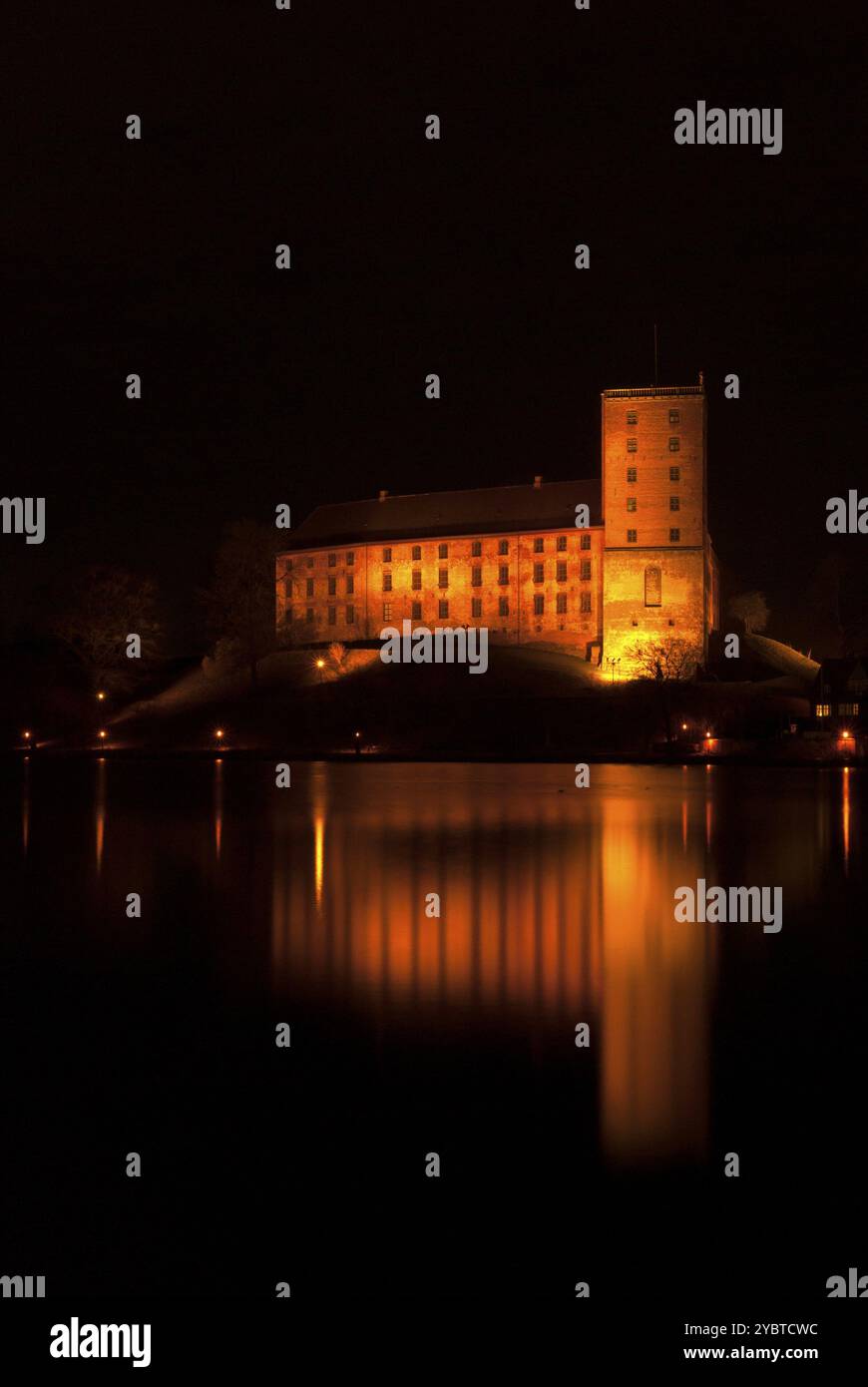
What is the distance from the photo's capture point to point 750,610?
95.6 m

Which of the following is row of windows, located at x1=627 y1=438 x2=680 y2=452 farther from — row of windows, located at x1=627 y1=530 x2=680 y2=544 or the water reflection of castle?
the water reflection of castle

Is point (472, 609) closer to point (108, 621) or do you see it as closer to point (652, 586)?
point (652, 586)

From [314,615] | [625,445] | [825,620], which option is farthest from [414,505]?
[825,620]

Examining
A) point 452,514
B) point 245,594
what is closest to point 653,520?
point 452,514

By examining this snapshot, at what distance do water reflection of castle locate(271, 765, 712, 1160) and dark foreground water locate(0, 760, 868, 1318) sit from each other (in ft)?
0.14

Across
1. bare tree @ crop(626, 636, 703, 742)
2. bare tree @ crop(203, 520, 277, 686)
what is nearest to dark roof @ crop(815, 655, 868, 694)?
bare tree @ crop(626, 636, 703, 742)

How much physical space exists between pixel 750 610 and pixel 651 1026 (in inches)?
3540

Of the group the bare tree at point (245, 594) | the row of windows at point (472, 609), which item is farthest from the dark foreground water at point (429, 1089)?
the row of windows at point (472, 609)

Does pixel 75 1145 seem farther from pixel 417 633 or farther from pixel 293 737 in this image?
pixel 417 633

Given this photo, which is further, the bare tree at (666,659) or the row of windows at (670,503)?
the row of windows at (670,503)

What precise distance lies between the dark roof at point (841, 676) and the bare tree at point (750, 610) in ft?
70.0

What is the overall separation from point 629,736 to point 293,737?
1733 cm

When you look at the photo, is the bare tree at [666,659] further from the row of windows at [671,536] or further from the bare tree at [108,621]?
the bare tree at [108,621]

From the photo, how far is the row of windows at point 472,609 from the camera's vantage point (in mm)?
88688
